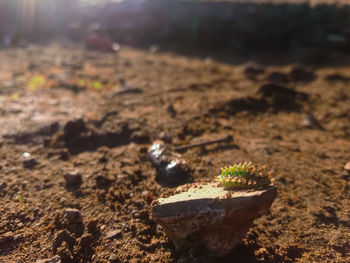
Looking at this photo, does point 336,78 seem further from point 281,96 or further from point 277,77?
point 281,96

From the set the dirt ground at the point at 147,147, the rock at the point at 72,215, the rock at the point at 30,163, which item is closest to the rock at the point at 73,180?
the dirt ground at the point at 147,147

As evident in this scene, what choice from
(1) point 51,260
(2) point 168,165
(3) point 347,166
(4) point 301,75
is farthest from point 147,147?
(4) point 301,75

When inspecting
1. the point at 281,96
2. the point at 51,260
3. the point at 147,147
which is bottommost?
the point at 51,260

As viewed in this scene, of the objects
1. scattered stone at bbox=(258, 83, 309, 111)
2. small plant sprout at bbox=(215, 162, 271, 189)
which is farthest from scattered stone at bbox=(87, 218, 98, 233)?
scattered stone at bbox=(258, 83, 309, 111)

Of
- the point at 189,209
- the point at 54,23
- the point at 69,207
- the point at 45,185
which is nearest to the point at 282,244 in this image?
the point at 189,209

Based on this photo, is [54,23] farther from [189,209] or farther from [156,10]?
Result: [189,209]
